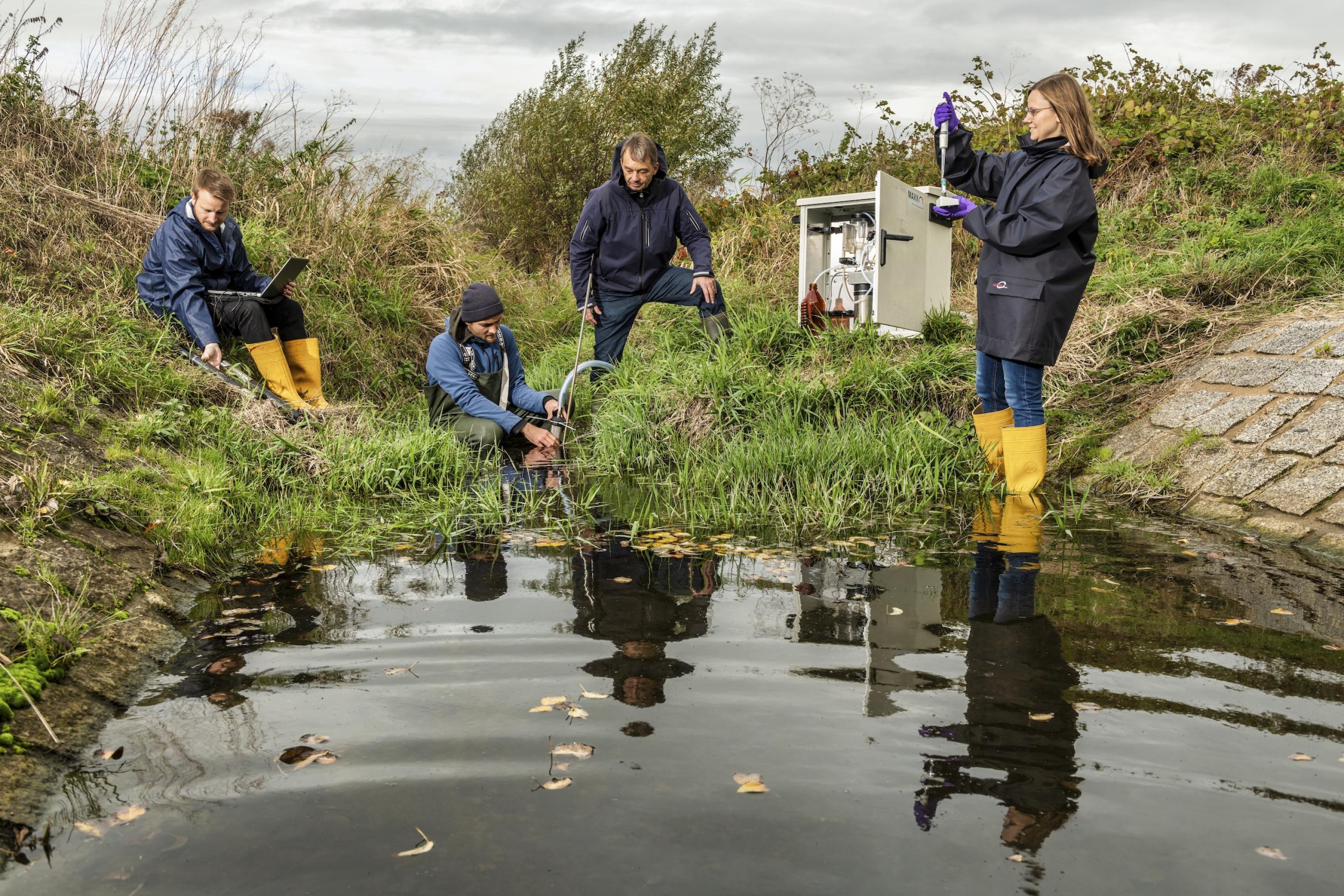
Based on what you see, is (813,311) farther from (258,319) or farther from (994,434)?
(258,319)

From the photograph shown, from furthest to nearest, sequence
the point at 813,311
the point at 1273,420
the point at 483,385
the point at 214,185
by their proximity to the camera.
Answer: the point at 813,311 < the point at 483,385 < the point at 214,185 < the point at 1273,420

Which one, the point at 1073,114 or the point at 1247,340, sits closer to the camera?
the point at 1073,114

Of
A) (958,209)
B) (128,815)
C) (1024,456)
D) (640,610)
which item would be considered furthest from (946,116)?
(128,815)

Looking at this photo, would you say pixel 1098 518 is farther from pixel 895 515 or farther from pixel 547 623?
pixel 547 623

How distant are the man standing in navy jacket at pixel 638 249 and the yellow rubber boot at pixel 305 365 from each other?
2.07 metres

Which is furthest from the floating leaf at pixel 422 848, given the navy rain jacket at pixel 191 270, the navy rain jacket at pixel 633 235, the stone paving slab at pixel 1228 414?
the navy rain jacket at pixel 633 235

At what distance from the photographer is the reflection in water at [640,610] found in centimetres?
306

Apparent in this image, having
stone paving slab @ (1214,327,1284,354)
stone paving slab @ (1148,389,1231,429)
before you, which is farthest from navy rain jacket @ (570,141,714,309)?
stone paving slab @ (1214,327,1284,354)

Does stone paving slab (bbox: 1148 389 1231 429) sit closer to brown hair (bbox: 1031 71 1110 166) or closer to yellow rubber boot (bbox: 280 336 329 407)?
brown hair (bbox: 1031 71 1110 166)

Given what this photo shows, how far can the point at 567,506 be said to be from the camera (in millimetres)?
5523

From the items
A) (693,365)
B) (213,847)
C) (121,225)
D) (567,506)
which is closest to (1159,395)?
(693,365)

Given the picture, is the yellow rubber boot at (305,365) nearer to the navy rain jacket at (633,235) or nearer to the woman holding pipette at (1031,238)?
the navy rain jacket at (633,235)

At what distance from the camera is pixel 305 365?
7.72 meters

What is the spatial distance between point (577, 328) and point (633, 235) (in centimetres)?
308
